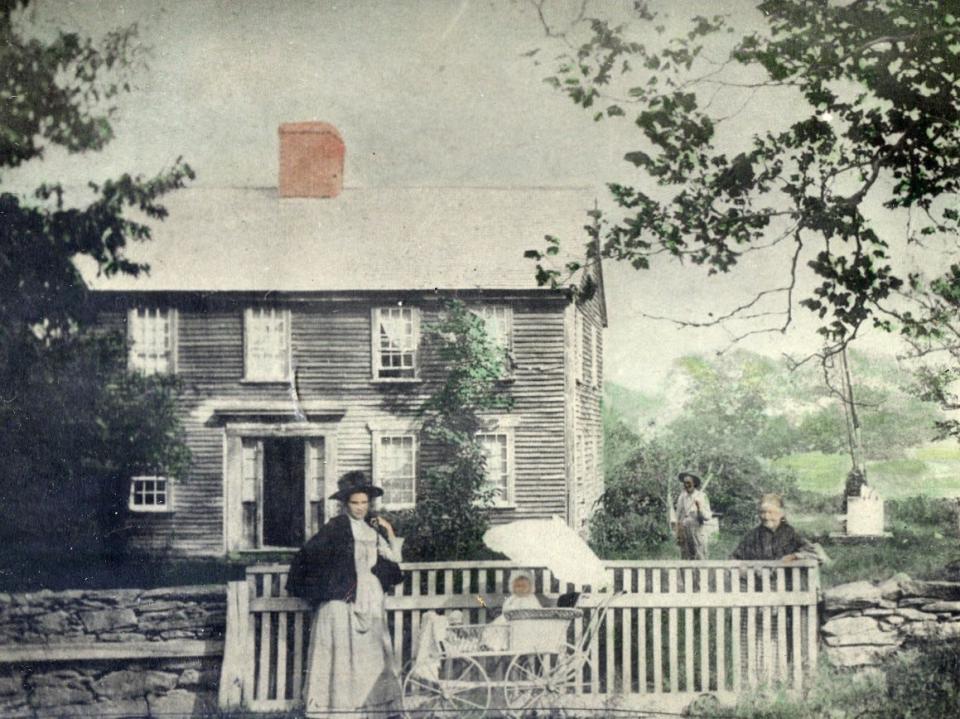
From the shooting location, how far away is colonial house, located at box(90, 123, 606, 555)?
479cm

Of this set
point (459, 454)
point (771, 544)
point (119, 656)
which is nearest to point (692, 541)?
point (771, 544)

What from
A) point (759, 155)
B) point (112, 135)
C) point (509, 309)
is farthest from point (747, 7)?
point (112, 135)

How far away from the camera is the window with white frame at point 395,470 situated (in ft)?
15.6

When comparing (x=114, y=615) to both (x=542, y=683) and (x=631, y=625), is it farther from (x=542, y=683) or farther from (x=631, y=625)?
(x=631, y=625)

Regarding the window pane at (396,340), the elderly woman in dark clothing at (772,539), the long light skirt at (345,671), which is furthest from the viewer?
the window pane at (396,340)

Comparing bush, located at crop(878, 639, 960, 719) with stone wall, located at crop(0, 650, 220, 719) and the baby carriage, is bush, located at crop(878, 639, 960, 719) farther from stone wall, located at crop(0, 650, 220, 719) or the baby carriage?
stone wall, located at crop(0, 650, 220, 719)

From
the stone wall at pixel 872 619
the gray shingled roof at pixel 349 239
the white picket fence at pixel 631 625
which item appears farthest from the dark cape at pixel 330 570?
the stone wall at pixel 872 619

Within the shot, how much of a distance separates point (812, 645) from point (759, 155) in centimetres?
301

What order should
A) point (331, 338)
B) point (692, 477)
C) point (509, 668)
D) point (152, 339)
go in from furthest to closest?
1. point (331, 338)
2. point (692, 477)
3. point (152, 339)
4. point (509, 668)

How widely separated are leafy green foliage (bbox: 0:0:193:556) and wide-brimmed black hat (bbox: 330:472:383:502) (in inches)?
40.6

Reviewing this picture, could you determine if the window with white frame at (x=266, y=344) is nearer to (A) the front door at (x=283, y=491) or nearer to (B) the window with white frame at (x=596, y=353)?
(A) the front door at (x=283, y=491)

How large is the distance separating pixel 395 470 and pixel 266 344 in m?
1.12

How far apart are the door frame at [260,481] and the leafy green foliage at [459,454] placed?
55cm

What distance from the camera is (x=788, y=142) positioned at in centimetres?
485
